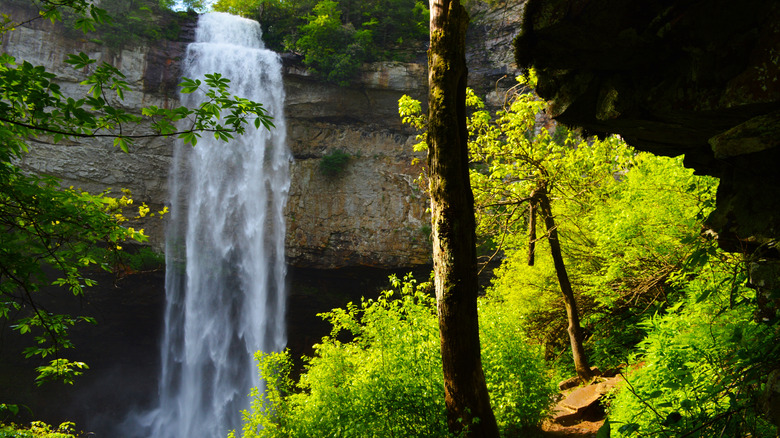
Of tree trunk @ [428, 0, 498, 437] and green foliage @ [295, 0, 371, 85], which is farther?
green foliage @ [295, 0, 371, 85]

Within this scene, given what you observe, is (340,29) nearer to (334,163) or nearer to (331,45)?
(331,45)

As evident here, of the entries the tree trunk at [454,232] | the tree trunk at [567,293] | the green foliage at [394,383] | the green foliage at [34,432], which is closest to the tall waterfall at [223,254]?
the green foliage at [34,432]

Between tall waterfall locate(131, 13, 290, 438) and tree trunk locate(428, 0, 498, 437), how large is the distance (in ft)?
62.1

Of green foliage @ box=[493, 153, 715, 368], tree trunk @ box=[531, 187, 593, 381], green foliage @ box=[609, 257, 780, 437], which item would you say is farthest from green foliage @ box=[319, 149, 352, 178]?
green foliage @ box=[609, 257, 780, 437]

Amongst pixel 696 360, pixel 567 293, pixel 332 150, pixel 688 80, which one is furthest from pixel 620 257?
pixel 332 150

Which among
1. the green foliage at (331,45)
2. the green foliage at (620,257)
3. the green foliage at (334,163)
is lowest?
the green foliage at (620,257)

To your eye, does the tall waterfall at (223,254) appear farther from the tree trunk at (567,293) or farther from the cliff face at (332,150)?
the tree trunk at (567,293)

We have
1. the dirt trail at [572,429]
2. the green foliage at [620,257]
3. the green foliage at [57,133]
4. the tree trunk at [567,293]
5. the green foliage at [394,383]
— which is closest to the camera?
the green foliage at [57,133]

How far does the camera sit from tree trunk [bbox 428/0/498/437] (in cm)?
412

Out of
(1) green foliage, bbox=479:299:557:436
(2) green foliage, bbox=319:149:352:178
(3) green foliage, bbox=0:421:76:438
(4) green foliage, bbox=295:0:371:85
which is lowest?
(3) green foliage, bbox=0:421:76:438

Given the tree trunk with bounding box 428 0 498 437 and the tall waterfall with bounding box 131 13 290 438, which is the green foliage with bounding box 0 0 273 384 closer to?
the tree trunk with bounding box 428 0 498 437

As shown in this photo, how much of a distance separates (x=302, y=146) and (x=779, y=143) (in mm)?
23654

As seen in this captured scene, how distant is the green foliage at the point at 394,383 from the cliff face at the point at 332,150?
1679cm

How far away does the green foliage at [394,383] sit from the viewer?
477 centimetres
